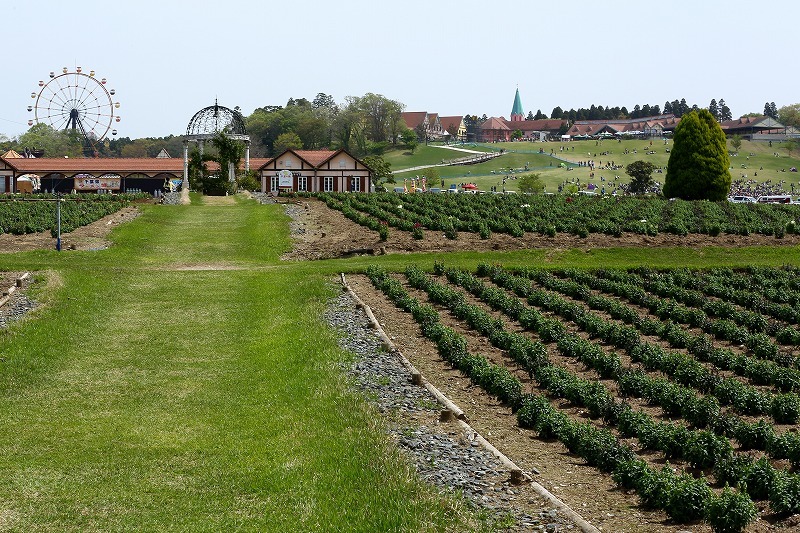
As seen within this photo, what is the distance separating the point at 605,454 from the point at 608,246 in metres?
28.6

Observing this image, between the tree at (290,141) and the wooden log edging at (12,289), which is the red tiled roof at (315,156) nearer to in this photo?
the wooden log edging at (12,289)

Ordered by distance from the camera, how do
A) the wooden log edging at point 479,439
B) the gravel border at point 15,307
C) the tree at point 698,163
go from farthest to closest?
the tree at point 698,163, the gravel border at point 15,307, the wooden log edging at point 479,439

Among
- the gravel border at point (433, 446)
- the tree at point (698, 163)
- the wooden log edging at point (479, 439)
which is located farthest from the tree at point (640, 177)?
the gravel border at point (433, 446)

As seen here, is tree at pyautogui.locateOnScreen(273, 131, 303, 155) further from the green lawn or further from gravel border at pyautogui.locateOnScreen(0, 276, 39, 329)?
gravel border at pyautogui.locateOnScreen(0, 276, 39, 329)

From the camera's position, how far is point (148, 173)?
99.6 meters

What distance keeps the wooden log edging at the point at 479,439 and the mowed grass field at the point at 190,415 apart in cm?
125

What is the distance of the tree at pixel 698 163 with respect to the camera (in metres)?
68.4

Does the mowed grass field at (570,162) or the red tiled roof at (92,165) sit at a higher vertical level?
the red tiled roof at (92,165)

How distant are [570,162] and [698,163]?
10081 cm

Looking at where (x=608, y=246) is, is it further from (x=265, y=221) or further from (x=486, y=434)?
(x=486, y=434)

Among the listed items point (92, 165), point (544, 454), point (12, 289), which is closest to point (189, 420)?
point (544, 454)

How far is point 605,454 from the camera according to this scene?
15469 millimetres

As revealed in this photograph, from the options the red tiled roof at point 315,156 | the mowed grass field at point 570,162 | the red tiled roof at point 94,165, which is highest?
the red tiled roof at point 315,156

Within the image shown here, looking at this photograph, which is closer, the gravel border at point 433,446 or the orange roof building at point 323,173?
the gravel border at point 433,446
